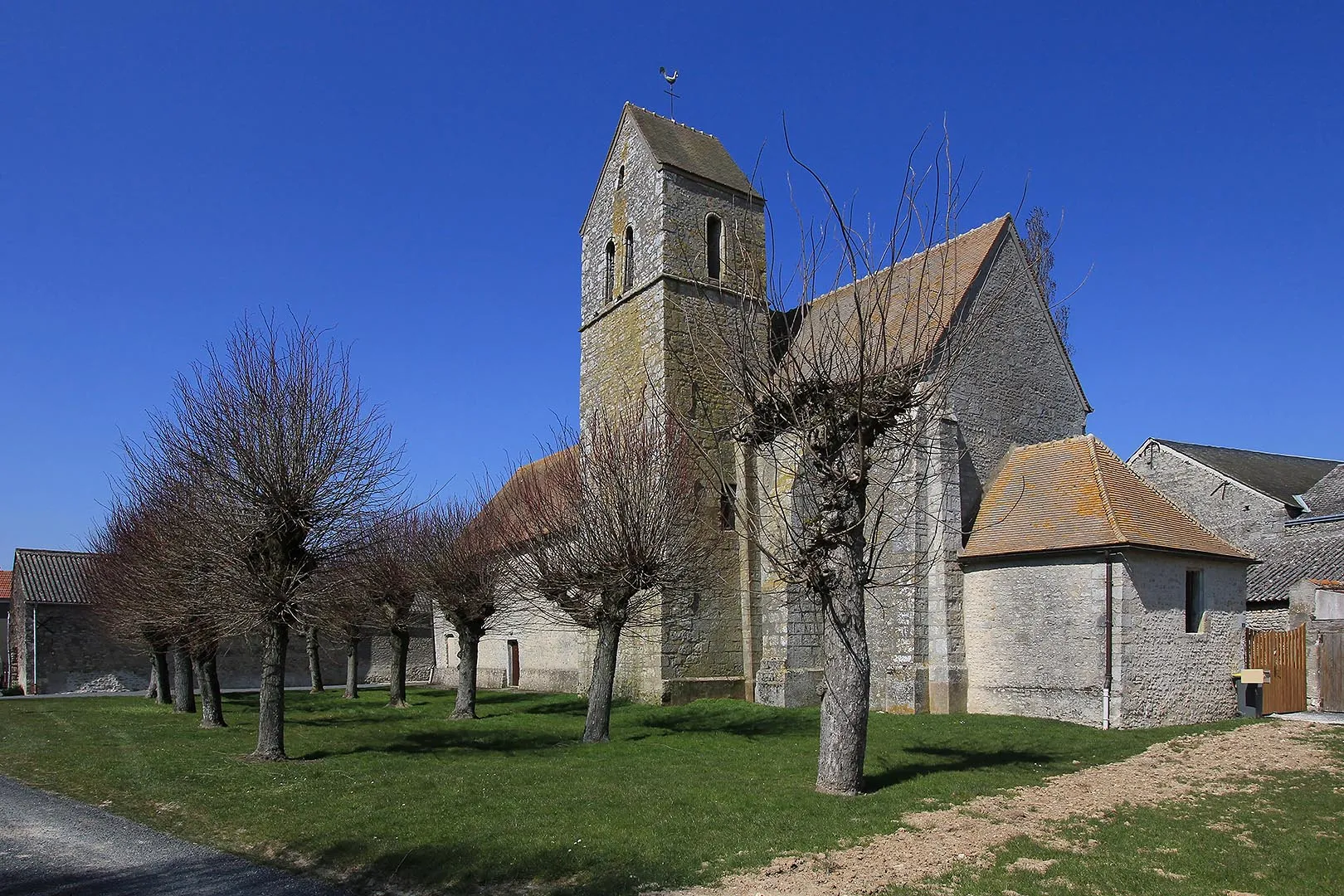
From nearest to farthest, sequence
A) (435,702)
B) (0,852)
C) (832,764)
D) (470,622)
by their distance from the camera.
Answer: (0,852) < (832,764) < (470,622) < (435,702)

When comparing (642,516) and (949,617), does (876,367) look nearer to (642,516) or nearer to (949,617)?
(642,516)

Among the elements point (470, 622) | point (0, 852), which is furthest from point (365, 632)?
point (0, 852)

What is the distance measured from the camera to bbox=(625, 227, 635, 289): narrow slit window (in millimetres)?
23047

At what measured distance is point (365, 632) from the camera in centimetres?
3650

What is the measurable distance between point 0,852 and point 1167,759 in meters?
12.8

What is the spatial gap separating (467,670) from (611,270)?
10747 millimetres

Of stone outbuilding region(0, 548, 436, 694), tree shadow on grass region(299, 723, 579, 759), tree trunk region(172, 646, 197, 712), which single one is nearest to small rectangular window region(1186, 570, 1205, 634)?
tree shadow on grass region(299, 723, 579, 759)

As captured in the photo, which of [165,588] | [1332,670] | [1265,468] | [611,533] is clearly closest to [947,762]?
[611,533]

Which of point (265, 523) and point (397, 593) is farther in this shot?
point (397, 593)

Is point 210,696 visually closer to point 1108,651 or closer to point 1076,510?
point 1108,651

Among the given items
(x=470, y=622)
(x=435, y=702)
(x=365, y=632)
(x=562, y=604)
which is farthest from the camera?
(x=365, y=632)

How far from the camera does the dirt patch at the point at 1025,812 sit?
22.4ft

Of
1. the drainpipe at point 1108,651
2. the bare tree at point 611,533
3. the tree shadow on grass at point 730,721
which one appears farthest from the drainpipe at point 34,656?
the drainpipe at point 1108,651

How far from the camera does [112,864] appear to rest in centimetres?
771
